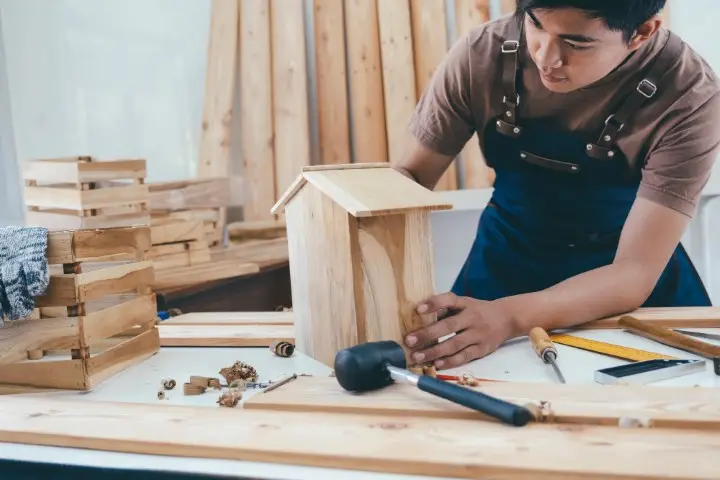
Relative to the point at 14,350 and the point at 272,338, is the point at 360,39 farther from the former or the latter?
the point at 14,350

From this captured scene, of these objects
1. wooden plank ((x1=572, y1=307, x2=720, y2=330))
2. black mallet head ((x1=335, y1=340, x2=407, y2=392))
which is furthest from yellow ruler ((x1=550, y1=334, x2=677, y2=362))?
black mallet head ((x1=335, y1=340, x2=407, y2=392))

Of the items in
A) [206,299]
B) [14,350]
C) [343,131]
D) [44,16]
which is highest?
[44,16]

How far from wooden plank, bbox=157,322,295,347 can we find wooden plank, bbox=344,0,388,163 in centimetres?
189

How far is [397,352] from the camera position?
113cm

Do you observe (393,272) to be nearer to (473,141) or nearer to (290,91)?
(473,141)

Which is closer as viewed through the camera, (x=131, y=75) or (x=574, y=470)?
(x=574, y=470)

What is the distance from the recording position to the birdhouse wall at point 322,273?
123 cm

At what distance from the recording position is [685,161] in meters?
1.63

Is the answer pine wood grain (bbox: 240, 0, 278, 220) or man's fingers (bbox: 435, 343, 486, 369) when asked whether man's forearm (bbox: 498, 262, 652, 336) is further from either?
pine wood grain (bbox: 240, 0, 278, 220)

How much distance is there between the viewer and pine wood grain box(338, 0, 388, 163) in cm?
340

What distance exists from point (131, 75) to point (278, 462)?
325 cm

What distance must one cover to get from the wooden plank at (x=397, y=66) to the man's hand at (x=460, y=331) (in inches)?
80.0

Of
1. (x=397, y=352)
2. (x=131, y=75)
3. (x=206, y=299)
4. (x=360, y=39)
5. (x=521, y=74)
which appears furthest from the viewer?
(x=131, y=75)

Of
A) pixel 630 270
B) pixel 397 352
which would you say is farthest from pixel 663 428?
pixel 630 270
